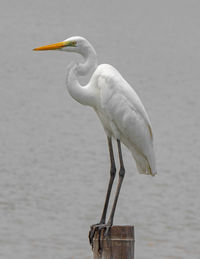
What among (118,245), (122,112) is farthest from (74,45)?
(118,245)

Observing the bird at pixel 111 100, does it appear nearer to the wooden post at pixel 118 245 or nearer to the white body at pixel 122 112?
the white body at pixel 122 112

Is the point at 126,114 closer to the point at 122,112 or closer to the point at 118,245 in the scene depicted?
the point at 122,112

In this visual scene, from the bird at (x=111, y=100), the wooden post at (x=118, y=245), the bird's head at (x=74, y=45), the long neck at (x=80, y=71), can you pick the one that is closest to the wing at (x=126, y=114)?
the bird at (x=111, y=100)

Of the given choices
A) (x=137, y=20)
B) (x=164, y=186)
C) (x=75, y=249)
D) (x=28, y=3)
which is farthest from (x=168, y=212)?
(x=28, y=3)

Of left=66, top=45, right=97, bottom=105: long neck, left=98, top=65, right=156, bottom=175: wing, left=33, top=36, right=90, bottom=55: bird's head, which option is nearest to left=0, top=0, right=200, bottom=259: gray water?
left=98, top=65, right=156, bottom=175: wing

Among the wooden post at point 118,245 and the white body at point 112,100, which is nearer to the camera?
the wooden post at point 118,245

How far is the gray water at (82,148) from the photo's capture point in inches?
364

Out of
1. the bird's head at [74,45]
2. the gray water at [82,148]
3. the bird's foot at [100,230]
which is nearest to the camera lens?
the bird's foot at [100,230]

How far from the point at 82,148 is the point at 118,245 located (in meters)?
8.82

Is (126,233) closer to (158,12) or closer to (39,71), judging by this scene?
(39,71)

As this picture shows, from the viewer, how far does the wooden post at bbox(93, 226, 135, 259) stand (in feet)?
12.5

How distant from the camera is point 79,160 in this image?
11961 mm

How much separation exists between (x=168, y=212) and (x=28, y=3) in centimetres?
2188

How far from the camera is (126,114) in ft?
15.5
